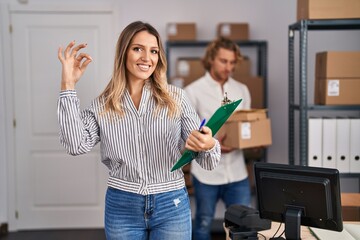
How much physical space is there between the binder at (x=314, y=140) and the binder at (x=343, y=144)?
0.38 ft

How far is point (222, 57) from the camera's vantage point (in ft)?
10.3

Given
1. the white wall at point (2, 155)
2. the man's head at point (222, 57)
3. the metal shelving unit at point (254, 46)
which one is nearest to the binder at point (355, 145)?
the man's head at point (222, 57)

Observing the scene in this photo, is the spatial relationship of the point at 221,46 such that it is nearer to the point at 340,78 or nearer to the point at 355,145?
the point at 340,78

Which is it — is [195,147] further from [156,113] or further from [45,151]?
[45,151]

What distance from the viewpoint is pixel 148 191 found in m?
1.72

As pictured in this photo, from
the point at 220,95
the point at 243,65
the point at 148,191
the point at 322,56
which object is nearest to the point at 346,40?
the point at 243,65

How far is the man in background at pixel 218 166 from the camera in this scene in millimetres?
3113

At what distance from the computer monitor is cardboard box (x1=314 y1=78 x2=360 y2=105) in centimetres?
144

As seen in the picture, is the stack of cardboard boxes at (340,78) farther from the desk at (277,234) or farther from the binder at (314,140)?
the desk at (277,234)

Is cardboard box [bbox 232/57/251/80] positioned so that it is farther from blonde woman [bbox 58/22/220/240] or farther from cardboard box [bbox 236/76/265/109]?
blonde woman [bbox 58/22/220/240]

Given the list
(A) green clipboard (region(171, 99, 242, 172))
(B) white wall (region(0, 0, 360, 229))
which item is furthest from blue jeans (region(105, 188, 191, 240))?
(B) white wall (region(0, 0, 360, 229))

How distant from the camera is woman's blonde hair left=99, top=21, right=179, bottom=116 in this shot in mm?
1747

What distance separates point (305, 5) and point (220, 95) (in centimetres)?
78

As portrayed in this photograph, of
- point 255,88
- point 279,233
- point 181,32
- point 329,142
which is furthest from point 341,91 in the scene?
point 181,32
